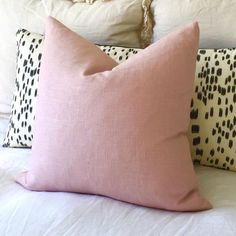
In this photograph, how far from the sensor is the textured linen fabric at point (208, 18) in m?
1.25

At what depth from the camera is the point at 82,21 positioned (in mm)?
1402

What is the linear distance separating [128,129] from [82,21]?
552mm

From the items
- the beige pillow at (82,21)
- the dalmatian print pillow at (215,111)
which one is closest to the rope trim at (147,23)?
the beige pillow at (82,21)

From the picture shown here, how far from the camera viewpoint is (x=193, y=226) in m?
0.94

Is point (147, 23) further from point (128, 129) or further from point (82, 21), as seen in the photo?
point (128, 129)

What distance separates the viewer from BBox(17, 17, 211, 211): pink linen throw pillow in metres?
0.98

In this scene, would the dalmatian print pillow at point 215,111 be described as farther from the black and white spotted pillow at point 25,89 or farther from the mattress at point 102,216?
the black and white spotted pillow at point 25,89

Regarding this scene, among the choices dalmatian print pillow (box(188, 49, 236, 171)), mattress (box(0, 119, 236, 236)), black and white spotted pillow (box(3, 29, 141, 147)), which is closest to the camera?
mattress (box(0, 119, 236, 236))

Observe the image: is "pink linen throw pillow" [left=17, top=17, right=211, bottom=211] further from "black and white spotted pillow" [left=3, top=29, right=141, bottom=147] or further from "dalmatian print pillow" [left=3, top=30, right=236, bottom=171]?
"black and white spotted pillow" [left=3, top=29, right=141, bottom=147]

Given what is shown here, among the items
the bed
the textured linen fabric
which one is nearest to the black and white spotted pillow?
the bed

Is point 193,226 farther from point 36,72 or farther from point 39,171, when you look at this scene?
point 36,72

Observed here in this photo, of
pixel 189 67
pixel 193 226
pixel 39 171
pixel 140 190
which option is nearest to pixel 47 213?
pixel 39 171

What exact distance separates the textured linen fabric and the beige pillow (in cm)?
10

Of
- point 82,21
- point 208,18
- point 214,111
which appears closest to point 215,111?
point 214,111
